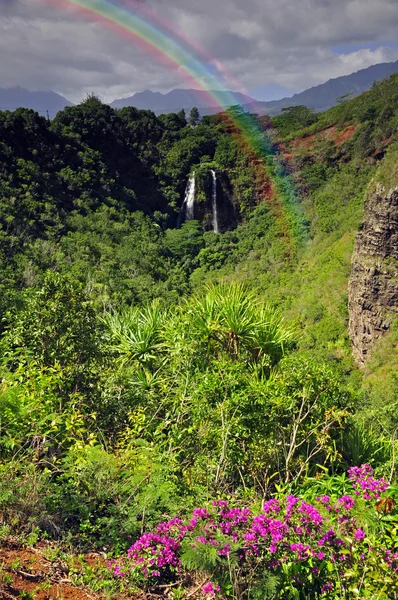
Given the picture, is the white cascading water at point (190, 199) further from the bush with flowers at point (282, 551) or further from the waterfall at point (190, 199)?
the bush with flowers at point (282, 551)

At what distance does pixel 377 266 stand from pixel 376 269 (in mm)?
159

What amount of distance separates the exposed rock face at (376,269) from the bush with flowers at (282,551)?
77.3ft

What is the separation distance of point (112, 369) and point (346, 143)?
4314 centimetres

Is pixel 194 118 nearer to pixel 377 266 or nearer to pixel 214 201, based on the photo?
pixel 214 201

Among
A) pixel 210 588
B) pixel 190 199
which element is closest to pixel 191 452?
pixel 210 588

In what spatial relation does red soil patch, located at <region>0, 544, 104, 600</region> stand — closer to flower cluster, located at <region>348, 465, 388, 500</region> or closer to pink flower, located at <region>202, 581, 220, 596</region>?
pink flower, located at <region>202, 581, 220, 596</region>

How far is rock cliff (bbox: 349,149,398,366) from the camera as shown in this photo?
24.9 metres

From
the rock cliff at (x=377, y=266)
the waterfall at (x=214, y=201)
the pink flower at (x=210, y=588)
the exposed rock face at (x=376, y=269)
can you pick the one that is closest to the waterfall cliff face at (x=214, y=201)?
the waterfall at (x=214, y=201)

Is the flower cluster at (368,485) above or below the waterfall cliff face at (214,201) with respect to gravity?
below

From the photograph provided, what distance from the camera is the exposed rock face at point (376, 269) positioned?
978 inches

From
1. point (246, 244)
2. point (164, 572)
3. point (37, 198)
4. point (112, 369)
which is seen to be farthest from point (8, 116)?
point (164, 572)

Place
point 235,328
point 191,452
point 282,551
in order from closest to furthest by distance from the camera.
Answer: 1. point 282,551
2. point 191,452
3. point 235,328

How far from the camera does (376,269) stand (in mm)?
25469

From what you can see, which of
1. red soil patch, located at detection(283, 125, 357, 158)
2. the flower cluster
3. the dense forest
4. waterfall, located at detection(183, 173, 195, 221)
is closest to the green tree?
waterfall, located at detection(183, 173, 195, 221)
